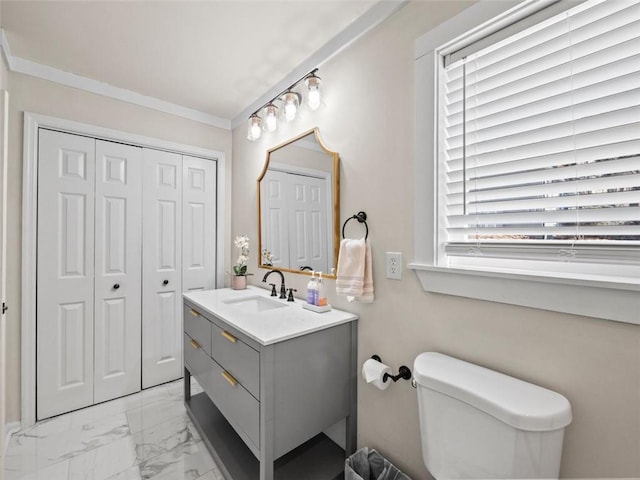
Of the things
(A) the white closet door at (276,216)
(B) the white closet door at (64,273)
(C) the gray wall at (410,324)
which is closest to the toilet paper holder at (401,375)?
(C) the gray wall at (410,324)

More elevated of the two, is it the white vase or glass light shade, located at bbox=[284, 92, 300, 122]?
glass light shade, located at bbox=[284, 92, 300, 122]

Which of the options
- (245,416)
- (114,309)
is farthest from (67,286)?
(245,416)

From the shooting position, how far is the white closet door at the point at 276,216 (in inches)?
79.6

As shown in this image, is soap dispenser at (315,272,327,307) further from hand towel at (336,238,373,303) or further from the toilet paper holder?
the toilet paper holder

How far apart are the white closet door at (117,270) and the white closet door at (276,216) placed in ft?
3.25

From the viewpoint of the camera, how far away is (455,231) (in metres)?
1.17

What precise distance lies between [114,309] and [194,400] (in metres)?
0.90

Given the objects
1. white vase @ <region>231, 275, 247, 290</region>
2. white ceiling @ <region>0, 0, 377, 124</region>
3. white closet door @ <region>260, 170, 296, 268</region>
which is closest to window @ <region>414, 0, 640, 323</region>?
white ceiling @ <region>0, 0, 377, 124</region>

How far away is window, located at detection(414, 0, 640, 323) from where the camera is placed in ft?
2.68

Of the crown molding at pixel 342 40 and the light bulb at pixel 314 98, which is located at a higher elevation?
the crown molding at pixel 342 40

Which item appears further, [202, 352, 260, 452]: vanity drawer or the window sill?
[202, 352, 260, 452]: vanity drawer

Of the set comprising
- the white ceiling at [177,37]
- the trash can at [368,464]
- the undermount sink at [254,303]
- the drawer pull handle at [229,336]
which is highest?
the white ceiling at [177,37]

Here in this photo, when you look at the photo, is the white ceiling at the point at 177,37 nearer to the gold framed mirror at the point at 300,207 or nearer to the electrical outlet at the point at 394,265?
the gold framed mirror at the point at 300,207

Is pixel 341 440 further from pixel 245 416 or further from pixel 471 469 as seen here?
pixel 471 469
